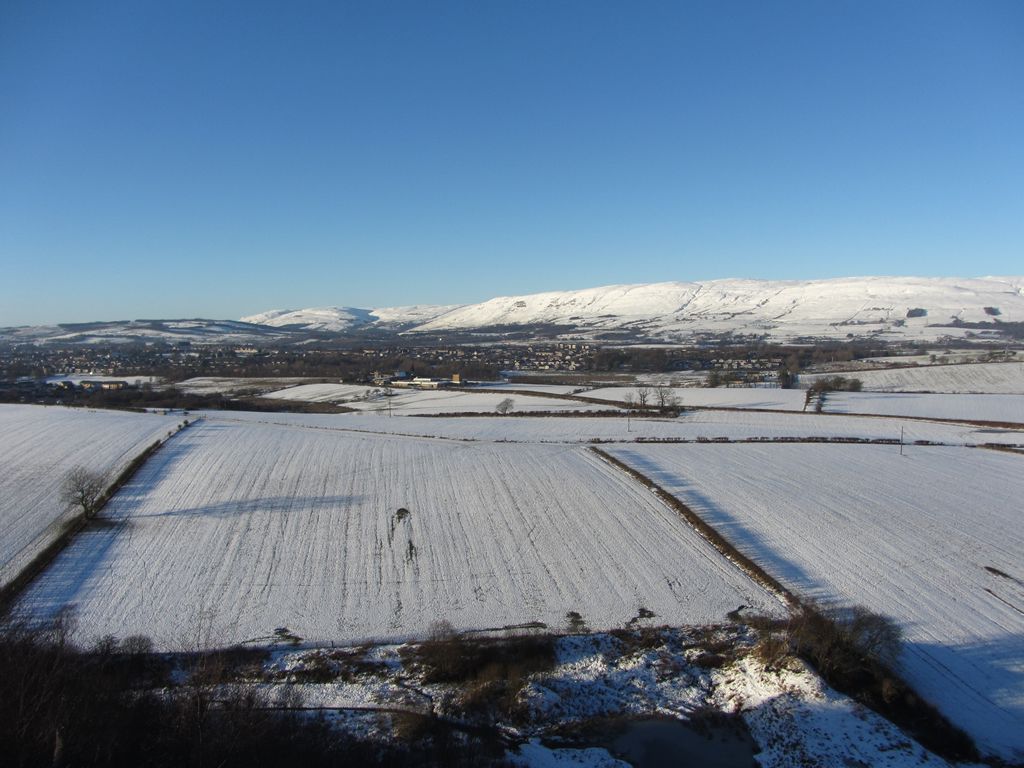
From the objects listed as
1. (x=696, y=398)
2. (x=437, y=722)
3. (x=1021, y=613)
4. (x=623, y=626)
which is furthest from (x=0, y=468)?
(x=696, y=398)

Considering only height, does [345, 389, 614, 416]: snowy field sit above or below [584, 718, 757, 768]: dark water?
above

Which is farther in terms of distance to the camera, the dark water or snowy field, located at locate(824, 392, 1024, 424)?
snowy field, located at locate(824, 392, 1024, 424)

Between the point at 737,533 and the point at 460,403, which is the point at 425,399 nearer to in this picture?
the point at 460,403

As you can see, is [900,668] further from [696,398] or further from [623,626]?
[696,398]

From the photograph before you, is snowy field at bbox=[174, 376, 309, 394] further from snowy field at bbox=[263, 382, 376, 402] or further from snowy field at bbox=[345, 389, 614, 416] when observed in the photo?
snowy field at bbox=[345, 389, 614, 416]

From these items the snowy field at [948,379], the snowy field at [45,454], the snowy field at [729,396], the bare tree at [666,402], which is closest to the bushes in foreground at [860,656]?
the snowy field at [45,454]

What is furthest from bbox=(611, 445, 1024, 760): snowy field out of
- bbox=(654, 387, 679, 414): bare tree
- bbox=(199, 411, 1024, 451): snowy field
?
bbox=(654, 387, 679, 414): bare tree

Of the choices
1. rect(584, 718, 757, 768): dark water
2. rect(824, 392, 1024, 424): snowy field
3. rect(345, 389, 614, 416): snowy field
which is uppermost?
rect(345, 389, 614, 416): snowy field
